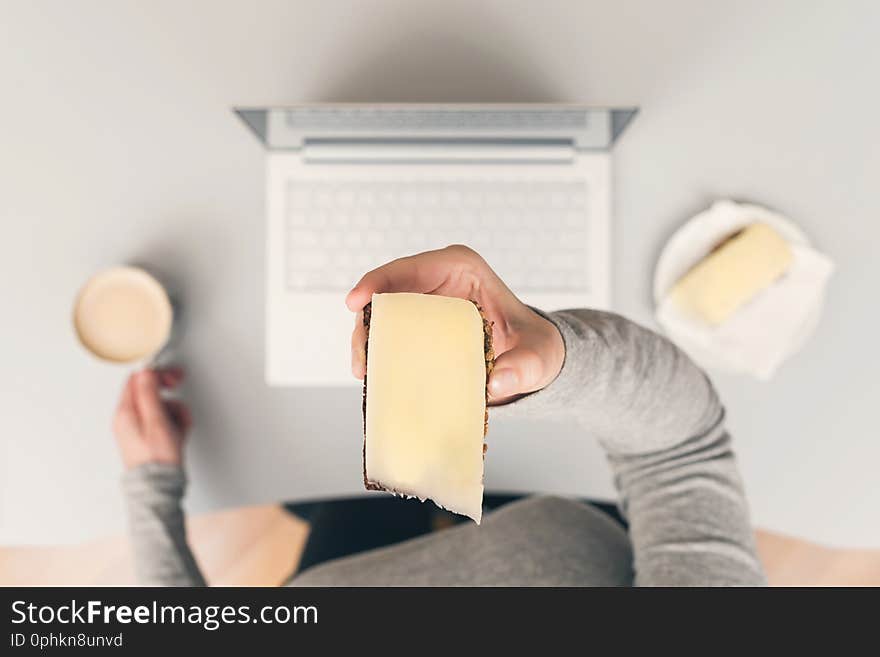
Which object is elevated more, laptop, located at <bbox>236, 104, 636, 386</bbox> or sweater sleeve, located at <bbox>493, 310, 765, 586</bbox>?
laptop, located at <bbox>236, 104, 636, 386</bbox>

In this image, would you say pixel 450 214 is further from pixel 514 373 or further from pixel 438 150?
pixel 514 373

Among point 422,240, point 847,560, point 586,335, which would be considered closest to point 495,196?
point 422,240

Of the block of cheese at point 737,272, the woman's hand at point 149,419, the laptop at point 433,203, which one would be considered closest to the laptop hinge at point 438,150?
the laptop at point 433,203

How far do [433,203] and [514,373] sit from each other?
1.03ft

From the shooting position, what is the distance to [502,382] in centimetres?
36

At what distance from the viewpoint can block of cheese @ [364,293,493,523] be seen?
0.32m

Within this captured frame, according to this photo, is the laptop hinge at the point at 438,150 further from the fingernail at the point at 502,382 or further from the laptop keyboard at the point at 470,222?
the fingernail at the point at 502,382

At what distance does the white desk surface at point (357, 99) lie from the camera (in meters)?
0.64

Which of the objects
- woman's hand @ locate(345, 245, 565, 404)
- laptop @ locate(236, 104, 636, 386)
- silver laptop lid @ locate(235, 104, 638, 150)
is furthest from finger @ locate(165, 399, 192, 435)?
woman's hand @ locate(345, 245, 565, 404)

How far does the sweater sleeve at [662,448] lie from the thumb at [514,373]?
0.07 meters

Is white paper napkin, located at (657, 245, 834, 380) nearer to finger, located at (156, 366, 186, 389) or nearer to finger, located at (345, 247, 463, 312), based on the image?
finger, located at (345, 247, 463, 312)

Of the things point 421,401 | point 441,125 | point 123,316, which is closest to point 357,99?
point 441,125

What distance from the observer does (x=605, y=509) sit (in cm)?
71
